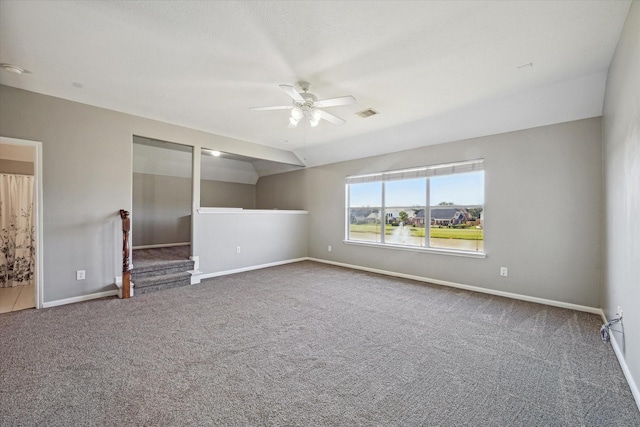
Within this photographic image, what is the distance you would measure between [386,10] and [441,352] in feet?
9.31

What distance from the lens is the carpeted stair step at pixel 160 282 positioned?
13.4 feet

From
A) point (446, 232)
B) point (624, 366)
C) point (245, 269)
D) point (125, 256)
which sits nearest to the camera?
point (624, 366)

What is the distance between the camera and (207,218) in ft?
16.8

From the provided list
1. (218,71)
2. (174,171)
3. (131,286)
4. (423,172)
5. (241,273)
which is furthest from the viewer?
(174,171)

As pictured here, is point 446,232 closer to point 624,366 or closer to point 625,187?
point 625,187

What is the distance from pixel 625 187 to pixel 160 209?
324 inches

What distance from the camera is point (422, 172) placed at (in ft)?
Result: 16.3

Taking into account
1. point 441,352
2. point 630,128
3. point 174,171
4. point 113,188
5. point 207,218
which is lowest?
point 441,352

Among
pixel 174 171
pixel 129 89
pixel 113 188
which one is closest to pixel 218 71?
pixel 129 89

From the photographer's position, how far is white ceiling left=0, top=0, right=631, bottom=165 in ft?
6.54

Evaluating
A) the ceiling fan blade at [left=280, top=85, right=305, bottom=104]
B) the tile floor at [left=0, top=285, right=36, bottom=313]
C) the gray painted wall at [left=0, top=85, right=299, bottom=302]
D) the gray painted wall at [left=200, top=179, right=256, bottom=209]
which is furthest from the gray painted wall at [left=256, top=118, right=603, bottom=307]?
the tile floor at [left=0, top=285, right=36, bottom=313]

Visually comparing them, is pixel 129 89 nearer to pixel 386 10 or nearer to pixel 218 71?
pixel 218 71

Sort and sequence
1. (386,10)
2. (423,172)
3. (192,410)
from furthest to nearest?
(423,172) < (386,10) < (192,410)

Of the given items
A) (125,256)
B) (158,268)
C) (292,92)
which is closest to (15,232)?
(125,256)
